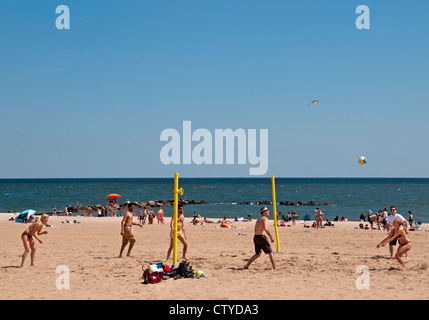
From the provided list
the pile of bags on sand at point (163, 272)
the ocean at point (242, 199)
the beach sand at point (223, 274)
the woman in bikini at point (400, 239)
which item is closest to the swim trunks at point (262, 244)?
the beach sand at point (223, 274)

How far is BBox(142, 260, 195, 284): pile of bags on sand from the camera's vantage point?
9188 millimetres

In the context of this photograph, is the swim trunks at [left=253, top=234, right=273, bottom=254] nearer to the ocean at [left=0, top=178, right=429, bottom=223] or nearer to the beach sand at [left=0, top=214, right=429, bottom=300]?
the beach sand at [left=0, top=214, right=429, bottom=300]

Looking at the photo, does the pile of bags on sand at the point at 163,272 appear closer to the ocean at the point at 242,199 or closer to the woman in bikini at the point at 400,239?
the woman in bikini at the point at 400,239

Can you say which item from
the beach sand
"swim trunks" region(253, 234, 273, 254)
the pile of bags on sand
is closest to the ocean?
the beach sand

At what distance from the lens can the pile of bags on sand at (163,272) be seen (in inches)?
362

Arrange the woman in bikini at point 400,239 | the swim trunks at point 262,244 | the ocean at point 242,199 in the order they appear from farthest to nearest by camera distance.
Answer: the ocean at point 242,199
the woman in bikini at point 400,239
the swim trunks at point 262,244

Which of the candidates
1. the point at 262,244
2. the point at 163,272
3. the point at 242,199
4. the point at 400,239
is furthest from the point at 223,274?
the point at 242,199

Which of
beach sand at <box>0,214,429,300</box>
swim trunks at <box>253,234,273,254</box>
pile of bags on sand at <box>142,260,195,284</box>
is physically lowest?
beach sand at <box>0,214,429,300</box>

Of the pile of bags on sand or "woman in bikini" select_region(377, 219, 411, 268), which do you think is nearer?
the pile of bags on sand

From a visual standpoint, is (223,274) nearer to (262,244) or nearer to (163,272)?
(262,244)

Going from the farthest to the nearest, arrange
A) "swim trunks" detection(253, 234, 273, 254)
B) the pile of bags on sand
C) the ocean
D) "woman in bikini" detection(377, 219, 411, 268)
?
the ocean, "woman in bikini" detection(377, 219, 411, 268), "swim trunks" detection(253, 234, 273, 254), the pile of bags on sand

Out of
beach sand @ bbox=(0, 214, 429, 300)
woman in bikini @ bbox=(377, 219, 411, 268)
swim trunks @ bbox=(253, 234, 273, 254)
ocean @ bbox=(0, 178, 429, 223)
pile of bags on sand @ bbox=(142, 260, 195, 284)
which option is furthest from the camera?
ocean @ bbox=(0, 178, 429, 223)
